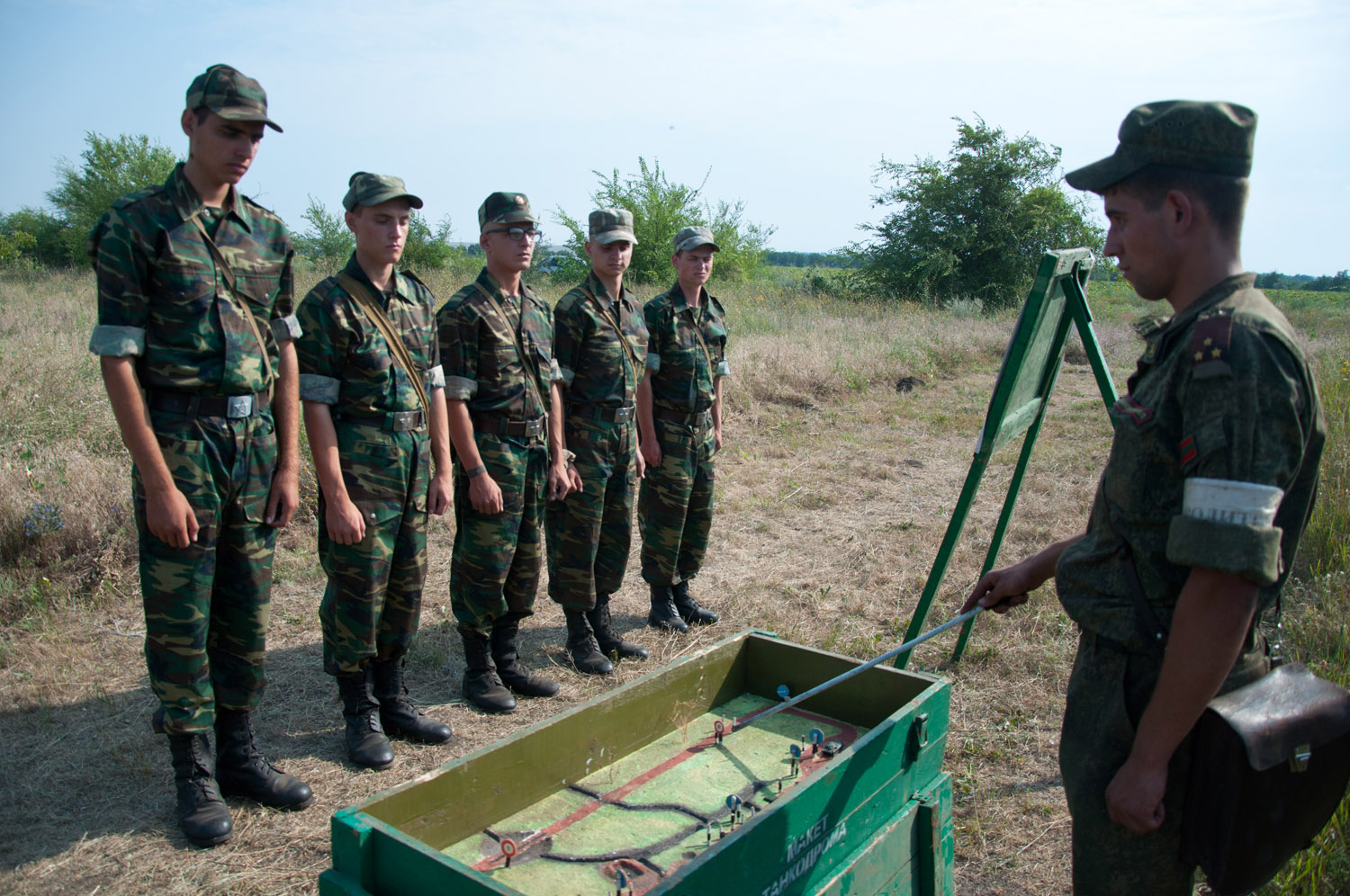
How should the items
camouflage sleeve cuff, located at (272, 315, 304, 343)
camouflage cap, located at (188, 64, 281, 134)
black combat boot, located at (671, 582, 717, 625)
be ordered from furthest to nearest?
black combat boot, located at (671, 582, 717, 625) → camouflage sleeve cuff, located at (272, 315, 304, 343) → camouflage cap, located at (188, 64, 281, 134)

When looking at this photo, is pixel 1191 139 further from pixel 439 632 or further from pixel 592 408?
pixel 439 632

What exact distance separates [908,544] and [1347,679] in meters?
3.24

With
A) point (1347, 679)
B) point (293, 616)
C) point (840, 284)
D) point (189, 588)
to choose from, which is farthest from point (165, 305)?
point (840, 284)

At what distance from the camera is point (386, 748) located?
350 centimetres

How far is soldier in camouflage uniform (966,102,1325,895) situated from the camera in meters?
1.48

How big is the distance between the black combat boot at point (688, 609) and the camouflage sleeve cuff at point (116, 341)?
10.2 feet

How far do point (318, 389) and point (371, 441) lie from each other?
270mm

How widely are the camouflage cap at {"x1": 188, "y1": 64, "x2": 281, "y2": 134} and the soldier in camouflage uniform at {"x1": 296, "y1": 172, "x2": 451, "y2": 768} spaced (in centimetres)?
52

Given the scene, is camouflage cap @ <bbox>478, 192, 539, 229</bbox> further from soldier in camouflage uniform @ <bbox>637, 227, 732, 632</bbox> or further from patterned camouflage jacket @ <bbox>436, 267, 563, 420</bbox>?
soldier in camouflage uniform @ <bbox>637, 227, 732, 632</bbox>

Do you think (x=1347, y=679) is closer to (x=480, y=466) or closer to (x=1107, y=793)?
(x=1107, y=793)

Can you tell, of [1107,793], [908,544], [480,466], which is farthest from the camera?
[908,544]

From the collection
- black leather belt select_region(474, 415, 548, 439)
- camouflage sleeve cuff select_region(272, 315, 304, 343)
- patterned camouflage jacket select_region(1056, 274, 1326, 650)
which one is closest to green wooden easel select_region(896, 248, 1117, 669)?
patterned camouflage jacket select_region(1056, 274, 1326, 650)

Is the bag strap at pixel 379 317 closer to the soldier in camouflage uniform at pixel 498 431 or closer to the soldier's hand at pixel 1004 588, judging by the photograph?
the soldier in camouflage uniform at pixel 498 431

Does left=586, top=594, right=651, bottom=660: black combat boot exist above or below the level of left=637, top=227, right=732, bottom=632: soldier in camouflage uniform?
below
